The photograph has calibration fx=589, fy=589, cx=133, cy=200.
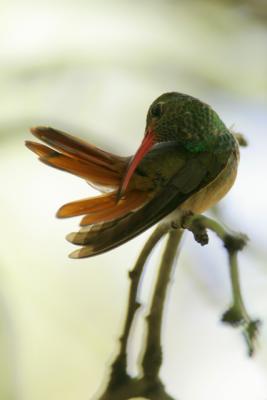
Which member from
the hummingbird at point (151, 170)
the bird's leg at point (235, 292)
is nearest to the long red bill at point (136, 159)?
the hummingbird at point (151, 170)

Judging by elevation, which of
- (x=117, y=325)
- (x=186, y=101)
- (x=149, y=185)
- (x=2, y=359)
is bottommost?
(x=2, y=359)

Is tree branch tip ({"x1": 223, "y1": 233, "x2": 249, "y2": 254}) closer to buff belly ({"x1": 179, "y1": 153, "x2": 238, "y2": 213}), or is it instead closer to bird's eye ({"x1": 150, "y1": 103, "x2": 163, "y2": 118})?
buff belly ({"x1": 179, "y1": 153, "x2": 238, "y2": 213})

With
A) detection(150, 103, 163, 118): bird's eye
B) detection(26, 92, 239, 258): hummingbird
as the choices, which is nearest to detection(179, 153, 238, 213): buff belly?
detection(26, 92, 239, 258): hummingbird

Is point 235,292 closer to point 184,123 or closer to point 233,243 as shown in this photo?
point 233,243

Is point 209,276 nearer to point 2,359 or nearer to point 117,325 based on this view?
point 117,325

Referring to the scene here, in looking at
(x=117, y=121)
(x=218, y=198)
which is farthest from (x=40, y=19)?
(x=218, y=198)

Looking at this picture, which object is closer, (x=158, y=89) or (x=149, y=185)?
(x=149, y=185)

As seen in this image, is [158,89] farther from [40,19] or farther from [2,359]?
[2,359]

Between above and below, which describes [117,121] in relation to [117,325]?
above
